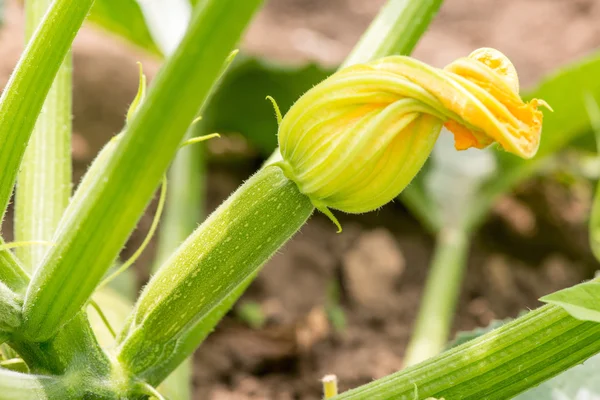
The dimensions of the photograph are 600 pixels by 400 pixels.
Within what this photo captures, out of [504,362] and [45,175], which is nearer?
[504,362]

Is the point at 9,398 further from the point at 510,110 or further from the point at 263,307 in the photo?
the point at 263,307

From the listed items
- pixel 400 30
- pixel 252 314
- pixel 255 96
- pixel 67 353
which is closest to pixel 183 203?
pixel 252 314

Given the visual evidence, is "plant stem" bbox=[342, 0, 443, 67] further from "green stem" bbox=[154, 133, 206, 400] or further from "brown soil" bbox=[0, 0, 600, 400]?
"brown soil" bbox=[0, 0, 600, 400]

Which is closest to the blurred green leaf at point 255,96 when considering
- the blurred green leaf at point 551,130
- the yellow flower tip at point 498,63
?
the blurred green leaf at point 551,130

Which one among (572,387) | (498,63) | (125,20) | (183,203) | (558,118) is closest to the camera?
(498,63)

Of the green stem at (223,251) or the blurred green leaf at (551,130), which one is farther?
the blurred green leaf at (551,130)

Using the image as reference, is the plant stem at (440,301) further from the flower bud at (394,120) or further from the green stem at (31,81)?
the green stem at (31,81)

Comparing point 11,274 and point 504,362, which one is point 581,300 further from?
point 11,274
